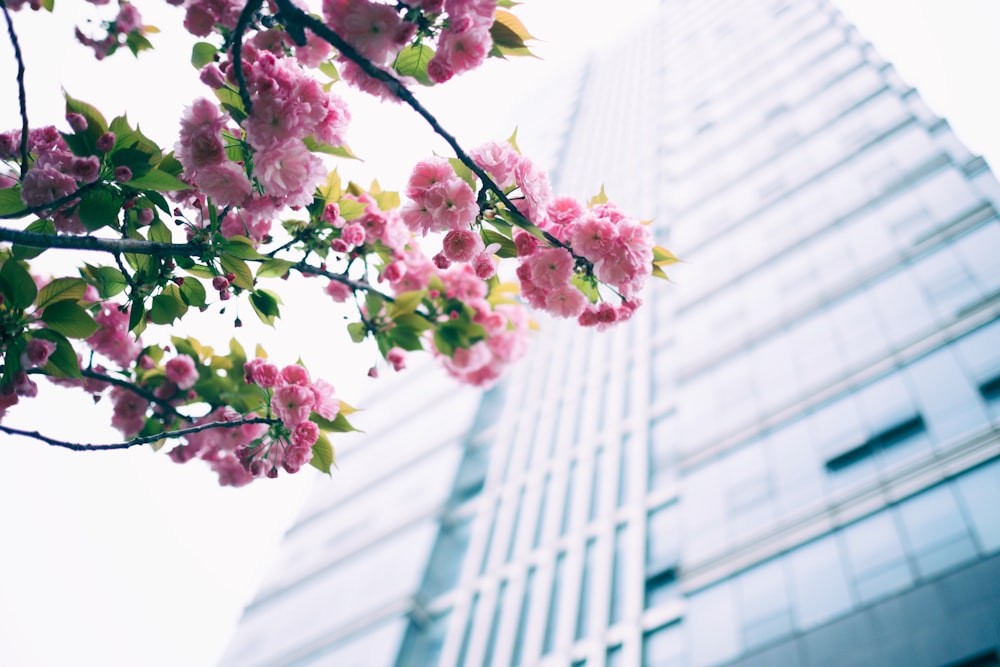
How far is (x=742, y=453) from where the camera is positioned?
1392cm

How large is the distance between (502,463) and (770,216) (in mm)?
10792

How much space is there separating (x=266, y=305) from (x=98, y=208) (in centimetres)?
71

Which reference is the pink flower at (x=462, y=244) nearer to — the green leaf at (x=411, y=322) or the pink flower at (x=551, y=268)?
the pink flower at (x=551, y=268)

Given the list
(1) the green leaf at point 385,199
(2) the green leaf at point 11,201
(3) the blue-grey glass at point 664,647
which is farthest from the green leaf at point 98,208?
(3) the blue-grey glass at point 664,647

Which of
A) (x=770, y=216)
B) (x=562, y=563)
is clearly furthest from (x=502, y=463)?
(x=770, y=216)

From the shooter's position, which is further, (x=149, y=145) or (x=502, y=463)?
(x=502, y=463)

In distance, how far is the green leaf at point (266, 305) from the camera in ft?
8.63

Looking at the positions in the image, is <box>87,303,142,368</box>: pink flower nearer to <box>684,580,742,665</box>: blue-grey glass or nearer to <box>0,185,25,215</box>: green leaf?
<box>0,185,25,215</box>: green leaf

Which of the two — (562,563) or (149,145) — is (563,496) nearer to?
(562,563)

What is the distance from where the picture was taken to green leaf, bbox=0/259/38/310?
6.36 feet

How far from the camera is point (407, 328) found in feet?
9.18

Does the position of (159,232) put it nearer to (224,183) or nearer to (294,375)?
(224,183)

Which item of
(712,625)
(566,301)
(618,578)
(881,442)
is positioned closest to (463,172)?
(566,301)

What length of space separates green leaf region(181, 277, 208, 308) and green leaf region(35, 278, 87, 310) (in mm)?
337
